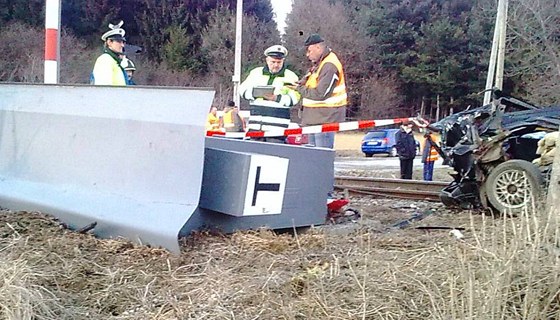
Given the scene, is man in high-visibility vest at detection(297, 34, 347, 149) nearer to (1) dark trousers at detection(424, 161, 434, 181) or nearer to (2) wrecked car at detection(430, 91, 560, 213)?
(2) wrecked car at detection(430, 91, 560, 213)

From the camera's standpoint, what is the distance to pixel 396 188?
339 inches

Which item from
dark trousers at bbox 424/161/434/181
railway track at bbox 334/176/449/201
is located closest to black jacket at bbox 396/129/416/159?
dark trousers at bbox 424/161/434/181

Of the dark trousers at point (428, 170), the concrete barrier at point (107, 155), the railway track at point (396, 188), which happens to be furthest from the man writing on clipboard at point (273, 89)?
the dark trousers at point (428, 170)

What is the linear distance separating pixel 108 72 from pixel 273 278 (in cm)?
386

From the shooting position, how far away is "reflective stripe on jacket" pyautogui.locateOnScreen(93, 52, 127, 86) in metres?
6.18

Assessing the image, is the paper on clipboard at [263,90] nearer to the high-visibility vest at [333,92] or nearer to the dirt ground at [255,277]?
→ the high-visibility vest at [333,92]

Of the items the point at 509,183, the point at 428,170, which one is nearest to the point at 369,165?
the point at 428,170

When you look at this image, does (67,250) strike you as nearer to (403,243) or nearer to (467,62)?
(403,243)

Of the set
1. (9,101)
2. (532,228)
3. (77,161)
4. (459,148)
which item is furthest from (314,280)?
(459,148)

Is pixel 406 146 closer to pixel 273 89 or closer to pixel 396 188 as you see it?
pixel 396 188

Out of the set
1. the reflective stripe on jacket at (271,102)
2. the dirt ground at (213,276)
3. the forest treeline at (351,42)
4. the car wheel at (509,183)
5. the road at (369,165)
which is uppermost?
the forest treeline at (351,42)

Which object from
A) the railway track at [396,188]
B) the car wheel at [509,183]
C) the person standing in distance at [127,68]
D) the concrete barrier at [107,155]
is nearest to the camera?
the concrete barrier at [107,155]

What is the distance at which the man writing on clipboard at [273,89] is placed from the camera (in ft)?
23.4

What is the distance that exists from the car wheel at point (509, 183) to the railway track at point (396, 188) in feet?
5.31
